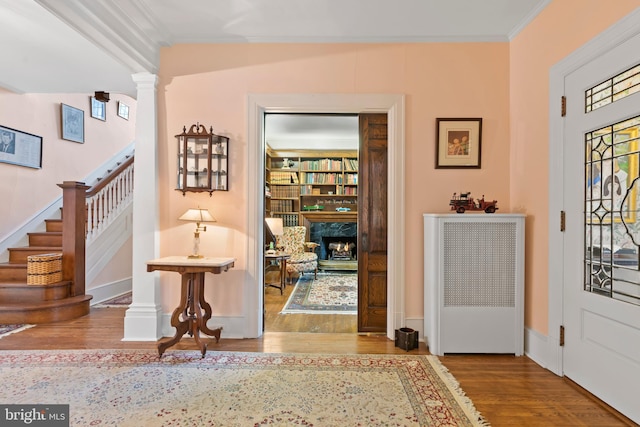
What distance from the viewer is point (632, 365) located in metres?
1.93

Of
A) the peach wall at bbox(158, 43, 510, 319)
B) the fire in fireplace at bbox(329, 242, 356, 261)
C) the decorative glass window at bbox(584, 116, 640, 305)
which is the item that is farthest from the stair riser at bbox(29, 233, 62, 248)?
the decorative glass window at bbox(584, 116, 640, 305)

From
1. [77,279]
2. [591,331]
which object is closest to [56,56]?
[77,279]

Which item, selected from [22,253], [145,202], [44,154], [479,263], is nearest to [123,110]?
[44,154]

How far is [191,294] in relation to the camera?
2.96m

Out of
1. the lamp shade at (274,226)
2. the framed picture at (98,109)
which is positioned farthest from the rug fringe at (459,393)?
the framed picture at (98,109)

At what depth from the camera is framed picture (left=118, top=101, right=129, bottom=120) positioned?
651 centimetres

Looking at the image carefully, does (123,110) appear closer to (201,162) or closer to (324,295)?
(201,162)

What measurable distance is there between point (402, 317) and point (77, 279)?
389 centimetres

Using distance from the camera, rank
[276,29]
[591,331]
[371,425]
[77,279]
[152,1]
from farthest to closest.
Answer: [77,279] < [276,29] < [152,1] < [591,331] < [371,425]

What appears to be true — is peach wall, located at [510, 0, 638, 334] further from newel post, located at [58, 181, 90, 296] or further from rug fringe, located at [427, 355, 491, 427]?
newel post, located at [58, 181, 90, 296]

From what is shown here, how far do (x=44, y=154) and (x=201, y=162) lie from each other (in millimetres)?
3390

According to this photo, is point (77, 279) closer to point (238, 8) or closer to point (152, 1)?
point (152, 1)

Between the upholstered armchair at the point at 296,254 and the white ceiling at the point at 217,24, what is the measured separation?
365 centimetres

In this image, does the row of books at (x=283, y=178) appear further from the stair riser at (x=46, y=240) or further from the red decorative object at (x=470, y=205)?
the red decorative object at (x=470, y=205)
